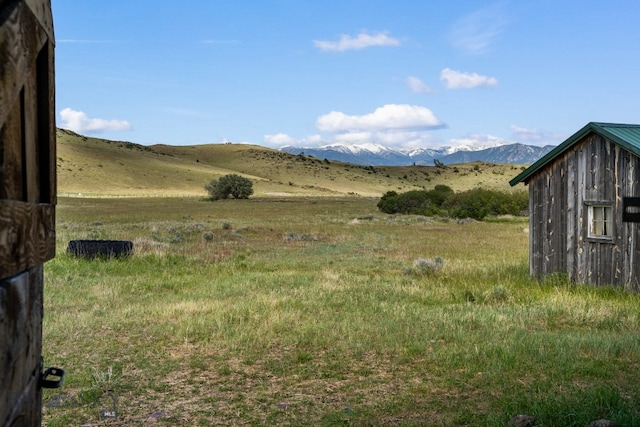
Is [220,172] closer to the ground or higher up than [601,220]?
higher up

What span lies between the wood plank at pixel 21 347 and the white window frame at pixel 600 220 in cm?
1332

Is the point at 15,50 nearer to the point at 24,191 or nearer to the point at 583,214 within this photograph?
the point at 24,191

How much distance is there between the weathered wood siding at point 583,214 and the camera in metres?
13.1

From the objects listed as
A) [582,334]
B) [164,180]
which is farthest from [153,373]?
[164,180]

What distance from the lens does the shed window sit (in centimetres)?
1359

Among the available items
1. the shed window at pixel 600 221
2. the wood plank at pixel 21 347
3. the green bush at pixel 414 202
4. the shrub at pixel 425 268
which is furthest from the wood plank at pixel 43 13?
the green bush at pixel 414 202

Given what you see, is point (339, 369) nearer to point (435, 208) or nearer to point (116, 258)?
point (116, 258)

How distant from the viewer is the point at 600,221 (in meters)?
13.9

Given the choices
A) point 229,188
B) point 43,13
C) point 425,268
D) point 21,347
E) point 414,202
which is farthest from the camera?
point 229,188

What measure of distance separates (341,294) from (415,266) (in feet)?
15.9

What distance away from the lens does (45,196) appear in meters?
3.14

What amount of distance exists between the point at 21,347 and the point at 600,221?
1389cm

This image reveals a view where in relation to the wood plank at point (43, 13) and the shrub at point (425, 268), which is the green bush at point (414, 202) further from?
the wood plank at point (43, 13)

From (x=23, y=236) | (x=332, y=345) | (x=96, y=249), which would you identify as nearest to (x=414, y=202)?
(x=96, y=249)
